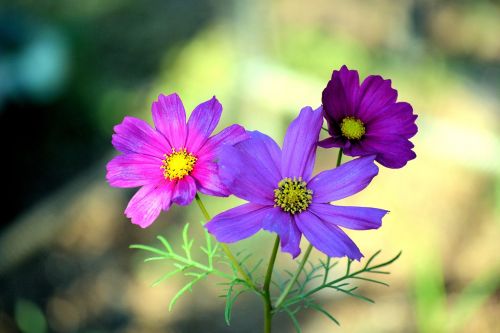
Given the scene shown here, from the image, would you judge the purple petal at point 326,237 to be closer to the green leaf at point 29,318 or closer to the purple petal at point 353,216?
the purple petal at point 353,216

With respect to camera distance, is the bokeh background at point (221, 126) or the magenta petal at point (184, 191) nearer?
the magenta petal at point (184, 191)

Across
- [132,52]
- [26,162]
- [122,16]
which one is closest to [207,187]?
[26,162]

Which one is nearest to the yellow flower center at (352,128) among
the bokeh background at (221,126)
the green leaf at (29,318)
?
the bokeh background at (221,126)

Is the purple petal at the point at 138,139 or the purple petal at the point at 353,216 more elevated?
the purple petal at the point at 138,139

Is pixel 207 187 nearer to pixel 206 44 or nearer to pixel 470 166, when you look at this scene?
pixel 470 166

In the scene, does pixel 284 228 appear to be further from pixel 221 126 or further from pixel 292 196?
pixel 221 126

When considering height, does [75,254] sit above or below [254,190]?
below

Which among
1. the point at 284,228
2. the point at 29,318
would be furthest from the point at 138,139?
→ the point at 29,318
